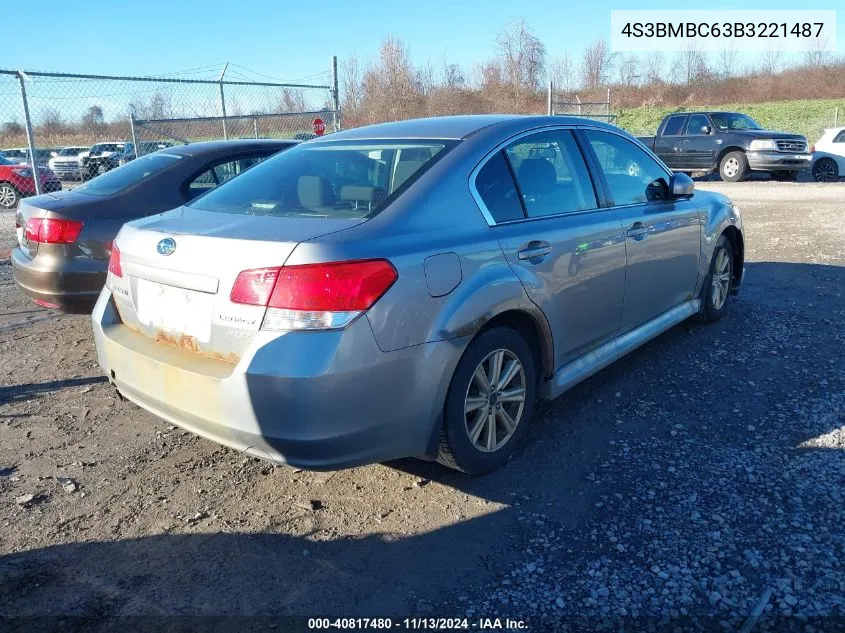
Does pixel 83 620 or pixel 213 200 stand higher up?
pixel 213 200

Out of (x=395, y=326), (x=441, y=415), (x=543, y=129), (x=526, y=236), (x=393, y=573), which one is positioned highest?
(x=543, y=129)

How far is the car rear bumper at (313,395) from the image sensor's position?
2506 millimetres

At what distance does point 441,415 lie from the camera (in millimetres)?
2916

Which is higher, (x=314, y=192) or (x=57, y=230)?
(x=314, y=192)

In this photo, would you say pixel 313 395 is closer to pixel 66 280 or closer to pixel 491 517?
pixel 491 517

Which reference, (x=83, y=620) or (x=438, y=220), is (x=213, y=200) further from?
(x=83, y=620)

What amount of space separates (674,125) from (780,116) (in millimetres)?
21849

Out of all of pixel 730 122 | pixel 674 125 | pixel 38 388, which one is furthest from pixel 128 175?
pixel 730 122

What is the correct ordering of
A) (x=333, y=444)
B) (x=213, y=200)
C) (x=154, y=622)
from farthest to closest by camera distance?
(x=213, y=200) < (x=333, y=444) < (x=154, y=622)

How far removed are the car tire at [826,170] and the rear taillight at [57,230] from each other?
65.7ft

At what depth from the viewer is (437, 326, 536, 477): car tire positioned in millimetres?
2992

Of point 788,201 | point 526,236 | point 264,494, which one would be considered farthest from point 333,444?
point 788,201

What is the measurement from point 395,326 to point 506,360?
0.84 metres

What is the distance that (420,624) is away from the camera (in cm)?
234
